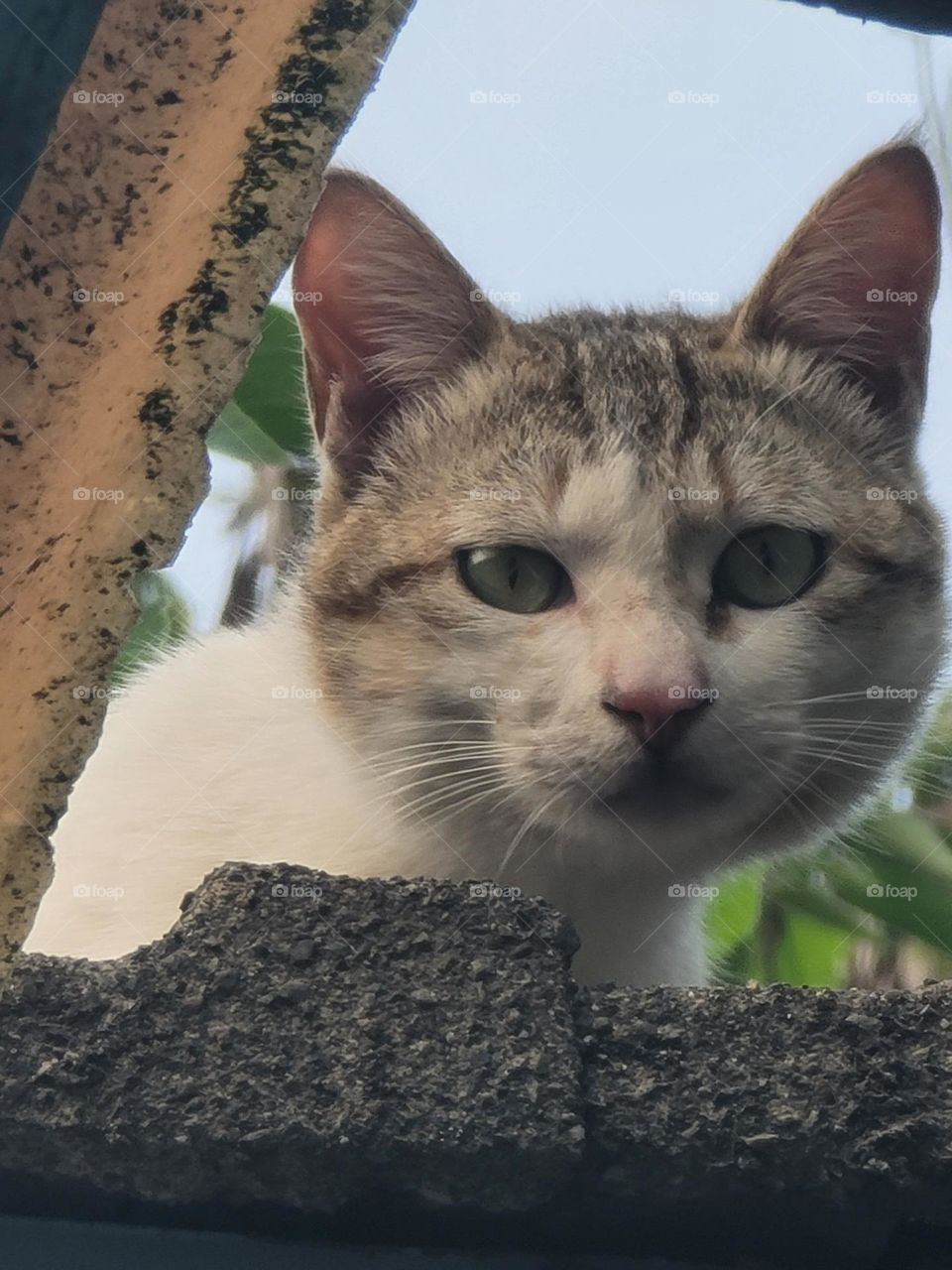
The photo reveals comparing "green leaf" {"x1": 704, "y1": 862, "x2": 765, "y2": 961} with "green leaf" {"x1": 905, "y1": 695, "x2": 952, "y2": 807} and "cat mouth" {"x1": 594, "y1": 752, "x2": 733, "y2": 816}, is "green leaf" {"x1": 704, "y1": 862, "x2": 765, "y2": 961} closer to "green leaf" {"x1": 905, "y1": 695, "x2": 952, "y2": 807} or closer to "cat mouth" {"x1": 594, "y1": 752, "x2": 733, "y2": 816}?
"green leaf" {"x1": 905, "y1": 695, "x2": 952, "y2": 807}

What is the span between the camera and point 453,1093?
88 centimetres

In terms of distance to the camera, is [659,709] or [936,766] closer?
[659,709]

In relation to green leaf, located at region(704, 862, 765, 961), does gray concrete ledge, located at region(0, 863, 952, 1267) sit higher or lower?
lower

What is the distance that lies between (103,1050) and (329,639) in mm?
719

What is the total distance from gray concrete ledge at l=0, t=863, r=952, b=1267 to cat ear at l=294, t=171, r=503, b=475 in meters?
0.75

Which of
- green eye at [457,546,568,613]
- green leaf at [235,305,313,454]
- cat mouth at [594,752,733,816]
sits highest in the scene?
green leaf at [235,305,313,454]

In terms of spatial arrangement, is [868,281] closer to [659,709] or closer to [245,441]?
[659,709]

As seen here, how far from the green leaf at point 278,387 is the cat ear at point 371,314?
1.17 feet

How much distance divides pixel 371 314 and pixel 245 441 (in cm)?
48

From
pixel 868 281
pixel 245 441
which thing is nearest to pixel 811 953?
pixel 868 281

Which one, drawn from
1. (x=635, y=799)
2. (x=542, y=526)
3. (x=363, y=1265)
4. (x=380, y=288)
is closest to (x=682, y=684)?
(x=635, y=799)

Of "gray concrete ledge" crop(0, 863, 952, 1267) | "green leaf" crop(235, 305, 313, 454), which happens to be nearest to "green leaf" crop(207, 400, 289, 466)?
"green leaf" crop(235, 305, 313, 454)

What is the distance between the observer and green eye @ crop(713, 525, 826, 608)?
53.4 inches

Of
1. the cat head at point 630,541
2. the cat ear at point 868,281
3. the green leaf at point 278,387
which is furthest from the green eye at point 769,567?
the green leaf at point 278,387
